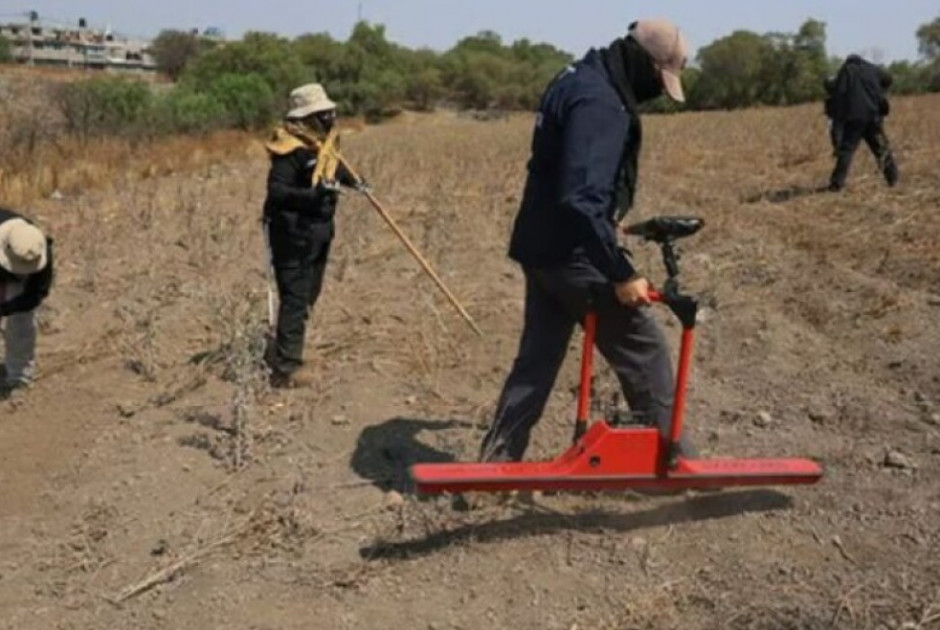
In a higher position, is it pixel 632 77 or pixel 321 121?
pixel 632 77

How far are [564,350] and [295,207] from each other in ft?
6.64

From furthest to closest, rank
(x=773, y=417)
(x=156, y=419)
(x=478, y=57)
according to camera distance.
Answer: (x=478, y=57) < (x=156, y=419) < (x=773, y=417)

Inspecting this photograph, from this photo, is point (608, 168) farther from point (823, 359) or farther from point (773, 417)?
point (823, 359)

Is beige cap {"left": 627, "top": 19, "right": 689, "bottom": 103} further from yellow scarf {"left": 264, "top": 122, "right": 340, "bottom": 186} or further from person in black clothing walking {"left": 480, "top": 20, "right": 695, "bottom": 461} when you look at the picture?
yellow scarf {"left": 264, "top": 122, "right": 340, "bottom": 186}

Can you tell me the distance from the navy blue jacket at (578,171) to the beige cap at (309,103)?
80.1 inches

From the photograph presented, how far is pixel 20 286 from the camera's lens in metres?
5.36

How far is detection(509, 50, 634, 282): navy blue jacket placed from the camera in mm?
3355

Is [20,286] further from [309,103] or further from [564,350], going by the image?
[564,350]

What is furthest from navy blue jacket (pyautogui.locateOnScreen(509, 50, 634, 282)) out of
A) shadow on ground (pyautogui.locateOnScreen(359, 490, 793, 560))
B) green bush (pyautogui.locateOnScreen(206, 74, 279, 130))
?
green bush (pyautogui.locateOnScreen(206, 74, 279, 130))

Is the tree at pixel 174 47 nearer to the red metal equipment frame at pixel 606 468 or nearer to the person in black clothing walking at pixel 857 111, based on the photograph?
the person in black clothing walking at pixel 857 111

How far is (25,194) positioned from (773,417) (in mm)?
10645

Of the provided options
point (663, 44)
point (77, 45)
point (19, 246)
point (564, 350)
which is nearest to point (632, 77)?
point (663, 44)

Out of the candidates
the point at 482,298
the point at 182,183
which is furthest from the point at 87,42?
the point at 482,298

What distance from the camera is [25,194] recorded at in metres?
12.9
